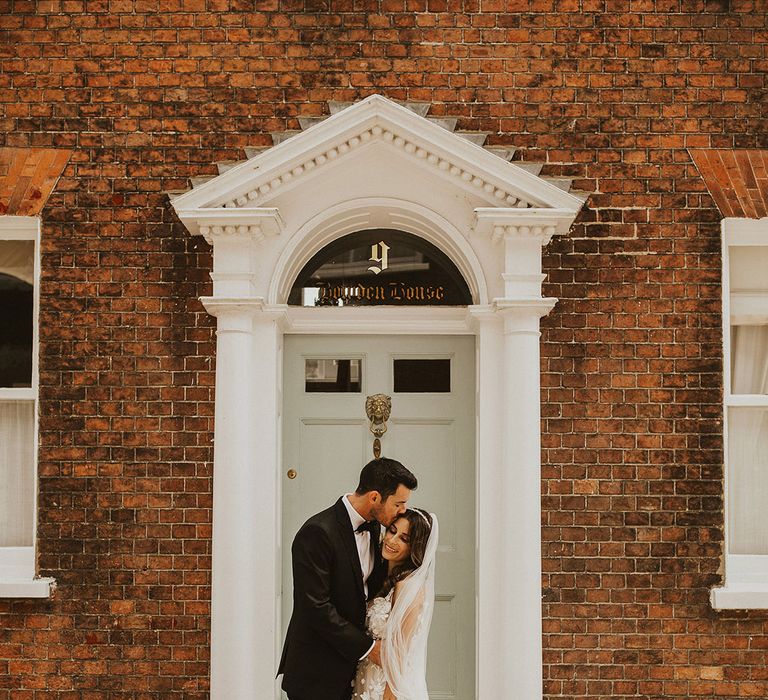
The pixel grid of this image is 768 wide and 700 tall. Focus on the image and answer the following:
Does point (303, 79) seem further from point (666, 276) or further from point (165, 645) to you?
point (165, 645)

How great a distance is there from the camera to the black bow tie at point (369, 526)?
4125mm

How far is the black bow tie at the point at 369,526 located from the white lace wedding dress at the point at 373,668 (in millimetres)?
307

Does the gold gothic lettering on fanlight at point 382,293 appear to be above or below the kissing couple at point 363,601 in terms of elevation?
above

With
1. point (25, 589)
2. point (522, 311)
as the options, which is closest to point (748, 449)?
point (522, 311)

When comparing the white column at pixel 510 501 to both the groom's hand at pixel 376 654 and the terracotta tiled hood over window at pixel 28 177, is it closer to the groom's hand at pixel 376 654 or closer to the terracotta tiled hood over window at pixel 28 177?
the groom's hand at pixel 376 654

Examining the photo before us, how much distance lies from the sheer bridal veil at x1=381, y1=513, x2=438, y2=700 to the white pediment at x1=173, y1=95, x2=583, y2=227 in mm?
2257

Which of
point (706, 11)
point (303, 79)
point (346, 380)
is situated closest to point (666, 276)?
point (706, 11)

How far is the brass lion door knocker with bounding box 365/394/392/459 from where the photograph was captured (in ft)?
18.6

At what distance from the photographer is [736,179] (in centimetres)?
543

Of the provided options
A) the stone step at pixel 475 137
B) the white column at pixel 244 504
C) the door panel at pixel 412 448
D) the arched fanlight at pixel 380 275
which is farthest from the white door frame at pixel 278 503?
the stone step at pixel 475 137

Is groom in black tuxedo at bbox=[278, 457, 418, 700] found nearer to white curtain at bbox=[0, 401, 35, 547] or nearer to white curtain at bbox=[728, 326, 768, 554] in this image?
white curtain at bbox=[0, 401, 35, 547]

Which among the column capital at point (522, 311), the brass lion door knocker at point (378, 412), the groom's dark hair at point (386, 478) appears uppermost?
the column capital at point (522, 311)

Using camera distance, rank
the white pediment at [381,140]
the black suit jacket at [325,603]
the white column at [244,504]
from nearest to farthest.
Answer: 1. the black suit jacket at [325,603]
2. the white column at [244,504]
3. the white pediment at [381,140]

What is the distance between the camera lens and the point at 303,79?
5.48m
